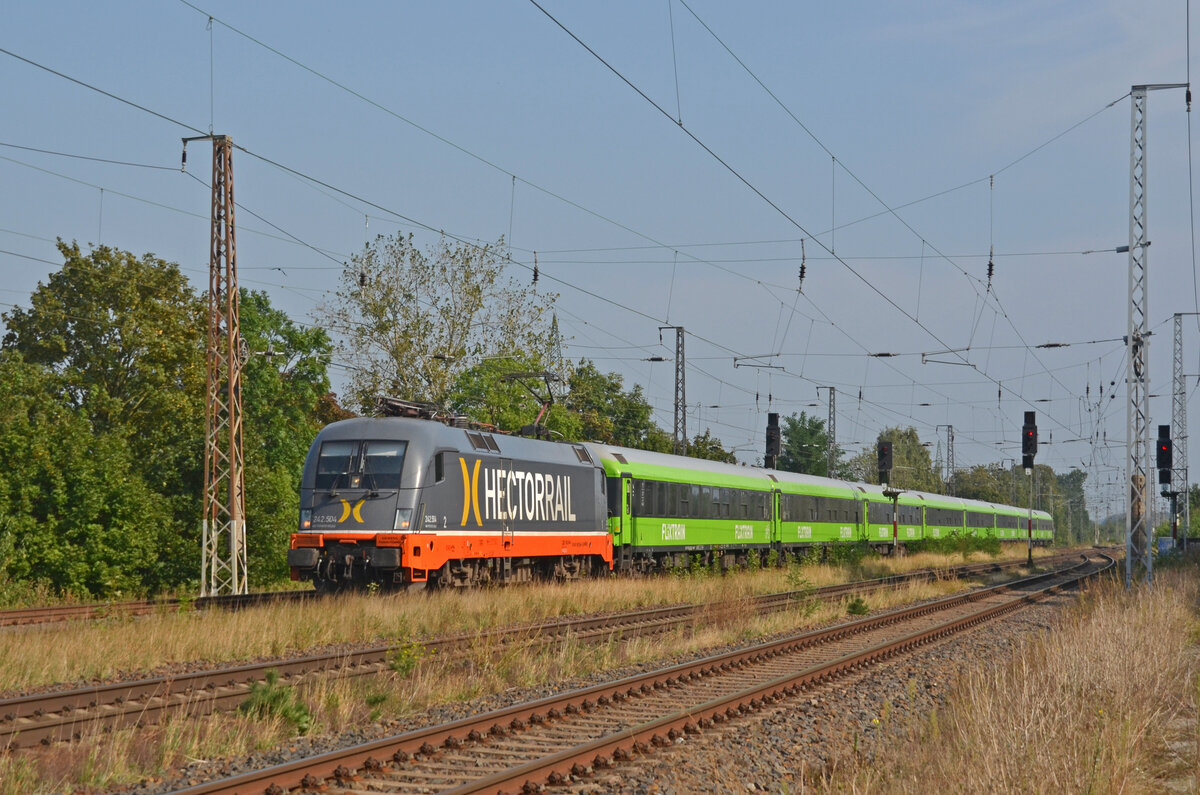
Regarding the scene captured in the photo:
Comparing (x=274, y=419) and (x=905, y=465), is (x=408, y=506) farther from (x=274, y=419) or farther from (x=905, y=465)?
(x=905, y=465)

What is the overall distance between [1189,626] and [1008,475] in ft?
474

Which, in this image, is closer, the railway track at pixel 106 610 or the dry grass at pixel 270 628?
the dry grass at pixel 270 628

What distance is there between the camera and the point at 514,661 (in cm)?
1410

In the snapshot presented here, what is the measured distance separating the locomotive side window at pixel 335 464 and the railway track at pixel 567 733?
26.8 ft

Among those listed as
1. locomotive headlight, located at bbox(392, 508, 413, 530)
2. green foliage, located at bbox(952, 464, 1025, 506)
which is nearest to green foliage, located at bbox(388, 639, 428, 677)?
locomotive headlight, located at bbox(392, 508, 413, 530)

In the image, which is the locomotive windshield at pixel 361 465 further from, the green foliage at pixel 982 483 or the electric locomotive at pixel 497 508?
the green foliage at pixel 982 483

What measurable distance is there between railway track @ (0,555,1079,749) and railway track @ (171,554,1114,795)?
7.59 feet

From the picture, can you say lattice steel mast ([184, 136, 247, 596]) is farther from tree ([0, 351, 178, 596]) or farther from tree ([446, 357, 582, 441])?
tree ([446, 357, 582, 441])

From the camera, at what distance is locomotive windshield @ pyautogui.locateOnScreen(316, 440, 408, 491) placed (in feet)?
67.8

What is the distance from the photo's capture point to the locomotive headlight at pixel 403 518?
20.3 meters

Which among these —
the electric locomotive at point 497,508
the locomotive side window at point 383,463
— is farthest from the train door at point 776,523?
the locomotive side window at point 383,463

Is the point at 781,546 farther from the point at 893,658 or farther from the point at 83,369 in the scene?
the point at 83,369

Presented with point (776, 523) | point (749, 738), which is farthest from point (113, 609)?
point (776, 523)

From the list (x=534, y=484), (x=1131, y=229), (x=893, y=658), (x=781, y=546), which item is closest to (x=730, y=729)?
(x=893, y=658)
